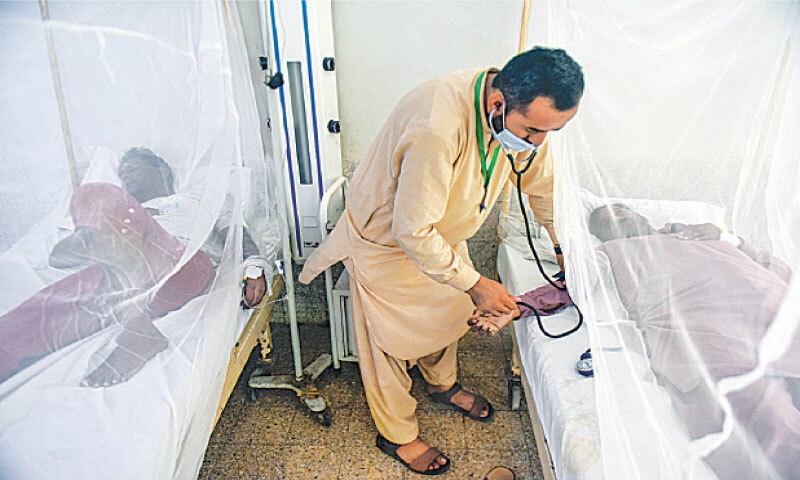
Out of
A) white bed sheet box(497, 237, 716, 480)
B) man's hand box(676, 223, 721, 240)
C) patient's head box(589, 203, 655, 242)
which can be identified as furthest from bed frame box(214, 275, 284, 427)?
man's hand box(676, 223, 721, 240)

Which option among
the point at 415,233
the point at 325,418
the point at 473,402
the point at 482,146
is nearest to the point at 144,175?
the point at 415,233

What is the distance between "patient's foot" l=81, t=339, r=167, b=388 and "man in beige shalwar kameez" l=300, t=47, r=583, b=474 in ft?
2.15

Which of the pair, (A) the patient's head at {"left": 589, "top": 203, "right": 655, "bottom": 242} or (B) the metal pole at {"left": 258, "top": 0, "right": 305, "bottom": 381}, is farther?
(B) the metal pole at {"left": 258, "top": 0, "right": 305, "bottom": 381}

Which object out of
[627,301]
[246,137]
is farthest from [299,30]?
[627,301]

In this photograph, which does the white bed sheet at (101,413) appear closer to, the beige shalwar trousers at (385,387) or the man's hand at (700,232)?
the beige shalwar trousers at (385,387)

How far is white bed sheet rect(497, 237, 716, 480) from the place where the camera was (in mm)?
893

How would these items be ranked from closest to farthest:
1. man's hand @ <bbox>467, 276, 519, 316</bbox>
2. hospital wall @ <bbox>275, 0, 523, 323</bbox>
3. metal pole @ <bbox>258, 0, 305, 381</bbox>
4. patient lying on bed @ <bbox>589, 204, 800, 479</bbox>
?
patient lying on bed @ <bbox>589, 204, 800, 479</bbox>, man's hand @ <bbox>467, 276, 519, 316</bbox>, metal pole @ <bbox>258, 0, 305, 381</bbox>, hospital wall @ <bbox>275, 0, 523, 323</bbox>

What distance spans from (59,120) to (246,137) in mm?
640

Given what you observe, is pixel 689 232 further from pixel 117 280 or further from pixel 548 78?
pixel 117 280

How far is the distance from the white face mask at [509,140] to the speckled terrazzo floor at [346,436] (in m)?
1.11

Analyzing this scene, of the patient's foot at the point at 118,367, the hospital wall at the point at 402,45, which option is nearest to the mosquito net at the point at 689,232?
the hospital wall at the point at 402,45

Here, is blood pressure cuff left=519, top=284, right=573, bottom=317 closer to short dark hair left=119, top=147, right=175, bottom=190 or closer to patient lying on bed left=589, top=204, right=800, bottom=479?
patient lying on bed left=589, top=204, right=800, bottom=479

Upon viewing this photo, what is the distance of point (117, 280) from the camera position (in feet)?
4.11

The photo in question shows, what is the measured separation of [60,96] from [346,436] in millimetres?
1405
